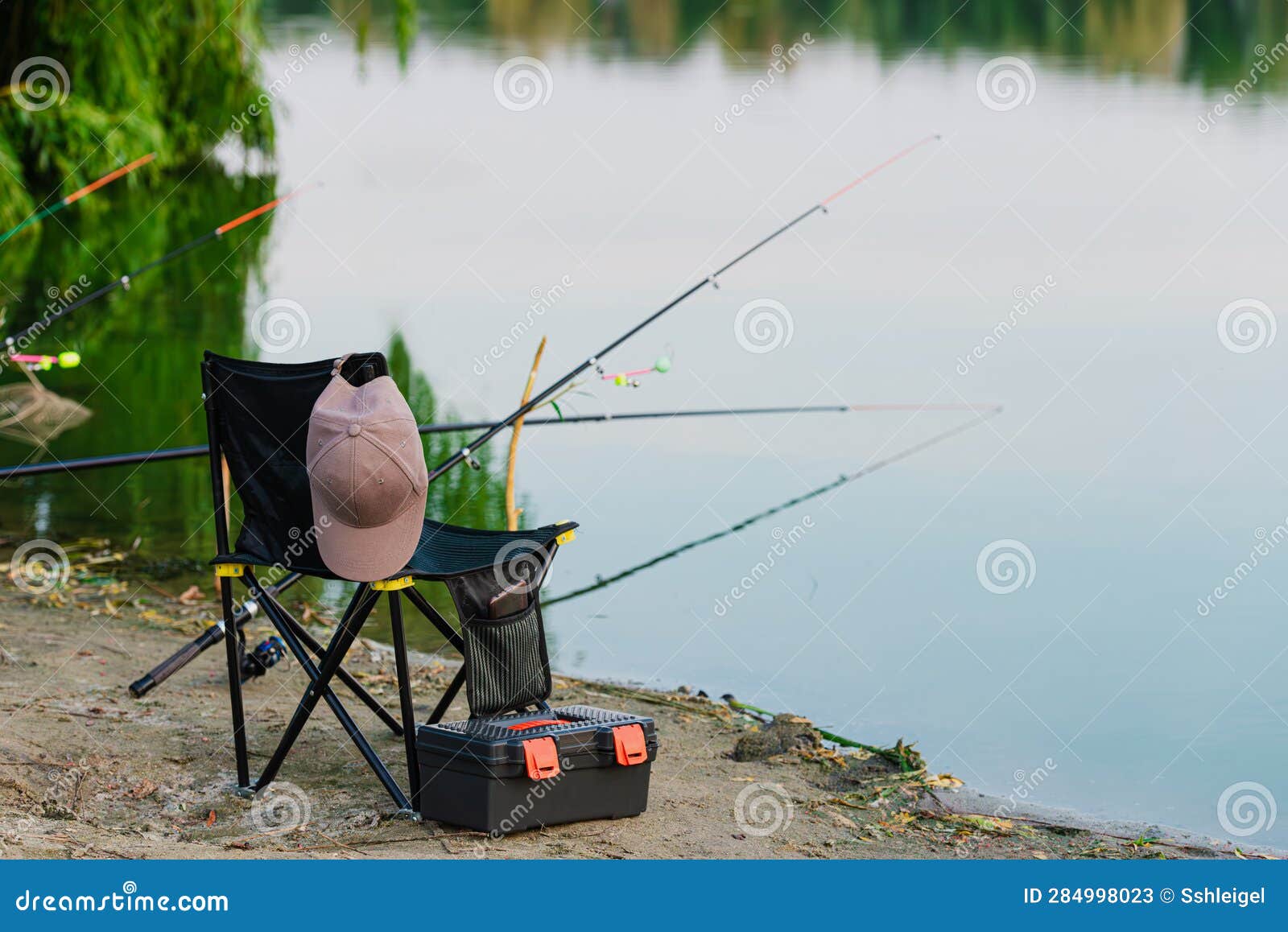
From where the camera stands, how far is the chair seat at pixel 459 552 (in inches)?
152

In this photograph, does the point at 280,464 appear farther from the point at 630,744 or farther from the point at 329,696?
the point at 630,744

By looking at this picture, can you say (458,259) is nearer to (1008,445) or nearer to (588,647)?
(1008,445)

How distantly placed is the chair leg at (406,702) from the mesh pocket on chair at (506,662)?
0.16m

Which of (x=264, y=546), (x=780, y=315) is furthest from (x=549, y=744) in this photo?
(x=780, y=315)

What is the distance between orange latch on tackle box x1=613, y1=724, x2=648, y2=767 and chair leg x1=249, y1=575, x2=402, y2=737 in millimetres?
730

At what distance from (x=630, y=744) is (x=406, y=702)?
20.5 inches

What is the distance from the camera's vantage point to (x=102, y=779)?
4.10 metres

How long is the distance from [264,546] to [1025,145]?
14537 mm

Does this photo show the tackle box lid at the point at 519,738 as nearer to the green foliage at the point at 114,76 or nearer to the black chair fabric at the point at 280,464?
the black chair fabric at the point at 280,464

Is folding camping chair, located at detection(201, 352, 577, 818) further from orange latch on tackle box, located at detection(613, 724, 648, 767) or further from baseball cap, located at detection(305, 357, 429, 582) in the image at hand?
orange latch on tackle box, located at detection(613, 724, 648, 767)

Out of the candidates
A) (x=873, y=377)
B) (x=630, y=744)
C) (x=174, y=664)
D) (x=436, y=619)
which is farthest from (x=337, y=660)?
(x=873, y=377)

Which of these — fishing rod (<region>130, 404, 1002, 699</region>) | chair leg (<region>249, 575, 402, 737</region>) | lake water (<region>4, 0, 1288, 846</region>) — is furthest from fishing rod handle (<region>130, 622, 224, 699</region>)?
lake water (<region>4, 0, 1288, 846</region>)

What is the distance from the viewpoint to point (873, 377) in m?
9.43

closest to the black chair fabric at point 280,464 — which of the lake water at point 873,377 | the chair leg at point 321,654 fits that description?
the chair leg at point 321,654
